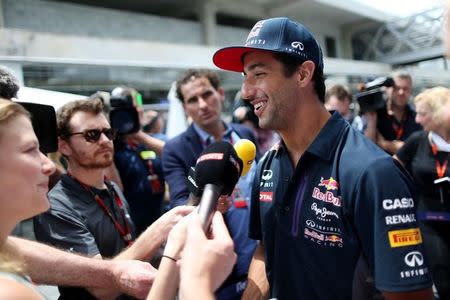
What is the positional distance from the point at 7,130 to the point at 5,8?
1529cm

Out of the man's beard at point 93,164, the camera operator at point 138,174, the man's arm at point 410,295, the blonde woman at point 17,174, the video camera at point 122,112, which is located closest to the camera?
the blonde woman at point 17,174

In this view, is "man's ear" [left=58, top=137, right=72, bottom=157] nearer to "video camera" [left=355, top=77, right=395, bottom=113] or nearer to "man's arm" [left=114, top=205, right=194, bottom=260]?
"man's arm" [left=114, top=205, right=194, bottom=260]

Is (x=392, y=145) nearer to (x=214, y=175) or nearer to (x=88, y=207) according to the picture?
(x=88, y=207)

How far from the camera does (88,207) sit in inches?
88.0

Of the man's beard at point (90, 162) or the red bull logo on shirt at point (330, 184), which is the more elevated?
the man's beard at point (90, 162)

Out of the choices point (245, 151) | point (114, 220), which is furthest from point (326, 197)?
point (114, 220)

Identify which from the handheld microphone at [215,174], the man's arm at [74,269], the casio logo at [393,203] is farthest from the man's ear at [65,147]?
the casio logo at [393,203]

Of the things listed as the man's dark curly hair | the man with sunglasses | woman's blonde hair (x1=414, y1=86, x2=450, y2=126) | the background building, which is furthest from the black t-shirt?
the man's dark curly hair

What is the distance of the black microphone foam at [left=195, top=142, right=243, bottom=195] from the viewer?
1249mm

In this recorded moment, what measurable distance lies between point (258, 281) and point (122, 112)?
6.37 ft

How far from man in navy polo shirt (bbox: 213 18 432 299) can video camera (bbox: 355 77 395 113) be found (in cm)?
251

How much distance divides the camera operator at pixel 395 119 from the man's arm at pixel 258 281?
109 inches

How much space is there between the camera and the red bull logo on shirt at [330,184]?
1531 millimetres

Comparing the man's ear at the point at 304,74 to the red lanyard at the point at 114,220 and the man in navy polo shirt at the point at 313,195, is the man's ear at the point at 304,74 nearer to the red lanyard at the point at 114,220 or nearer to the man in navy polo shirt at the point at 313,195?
the man in navy polo shirt at the point at 313,195
